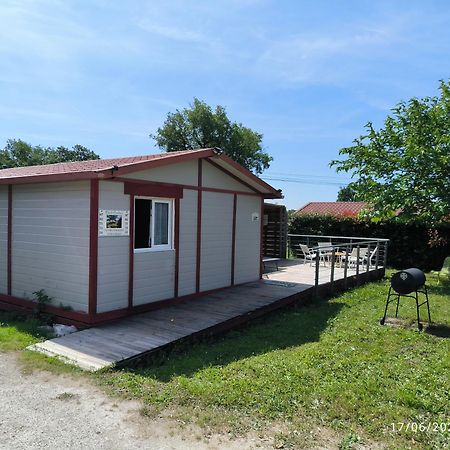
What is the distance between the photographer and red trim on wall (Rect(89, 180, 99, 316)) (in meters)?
6.19

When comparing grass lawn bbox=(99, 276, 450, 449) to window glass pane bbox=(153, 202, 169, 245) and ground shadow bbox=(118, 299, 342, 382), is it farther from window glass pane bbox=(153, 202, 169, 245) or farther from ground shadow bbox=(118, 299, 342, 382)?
window glass pane bbox=(153, 202, 169, 245)

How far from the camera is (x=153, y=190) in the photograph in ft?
23.7

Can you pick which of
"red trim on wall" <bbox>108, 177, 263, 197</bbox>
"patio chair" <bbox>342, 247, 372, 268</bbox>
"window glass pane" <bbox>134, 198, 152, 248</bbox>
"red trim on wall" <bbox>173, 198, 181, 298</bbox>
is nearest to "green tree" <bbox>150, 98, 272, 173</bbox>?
"patio chair" <bbox>342, 247, 372, 268</bbox>

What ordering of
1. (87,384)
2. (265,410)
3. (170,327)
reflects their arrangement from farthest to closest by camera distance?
(170,327) < (87,384) < (265,410)

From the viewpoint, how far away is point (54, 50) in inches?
344

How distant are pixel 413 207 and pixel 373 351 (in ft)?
25.3

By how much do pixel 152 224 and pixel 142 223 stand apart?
0.66ft

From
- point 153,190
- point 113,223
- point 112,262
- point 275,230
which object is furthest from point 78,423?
point 275,230

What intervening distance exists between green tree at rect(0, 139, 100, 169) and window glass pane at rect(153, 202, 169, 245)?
41.9 m

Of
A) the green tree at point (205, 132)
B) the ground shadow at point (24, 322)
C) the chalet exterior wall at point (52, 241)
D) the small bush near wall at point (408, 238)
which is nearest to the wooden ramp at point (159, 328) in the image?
the ground shadow at point (24, 322)

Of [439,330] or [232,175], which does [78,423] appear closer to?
[439,330]

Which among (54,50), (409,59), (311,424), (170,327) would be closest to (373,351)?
(311,424)

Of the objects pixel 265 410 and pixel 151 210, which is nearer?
pixel 265 410

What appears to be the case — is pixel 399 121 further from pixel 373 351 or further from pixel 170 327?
pixel 170 327
